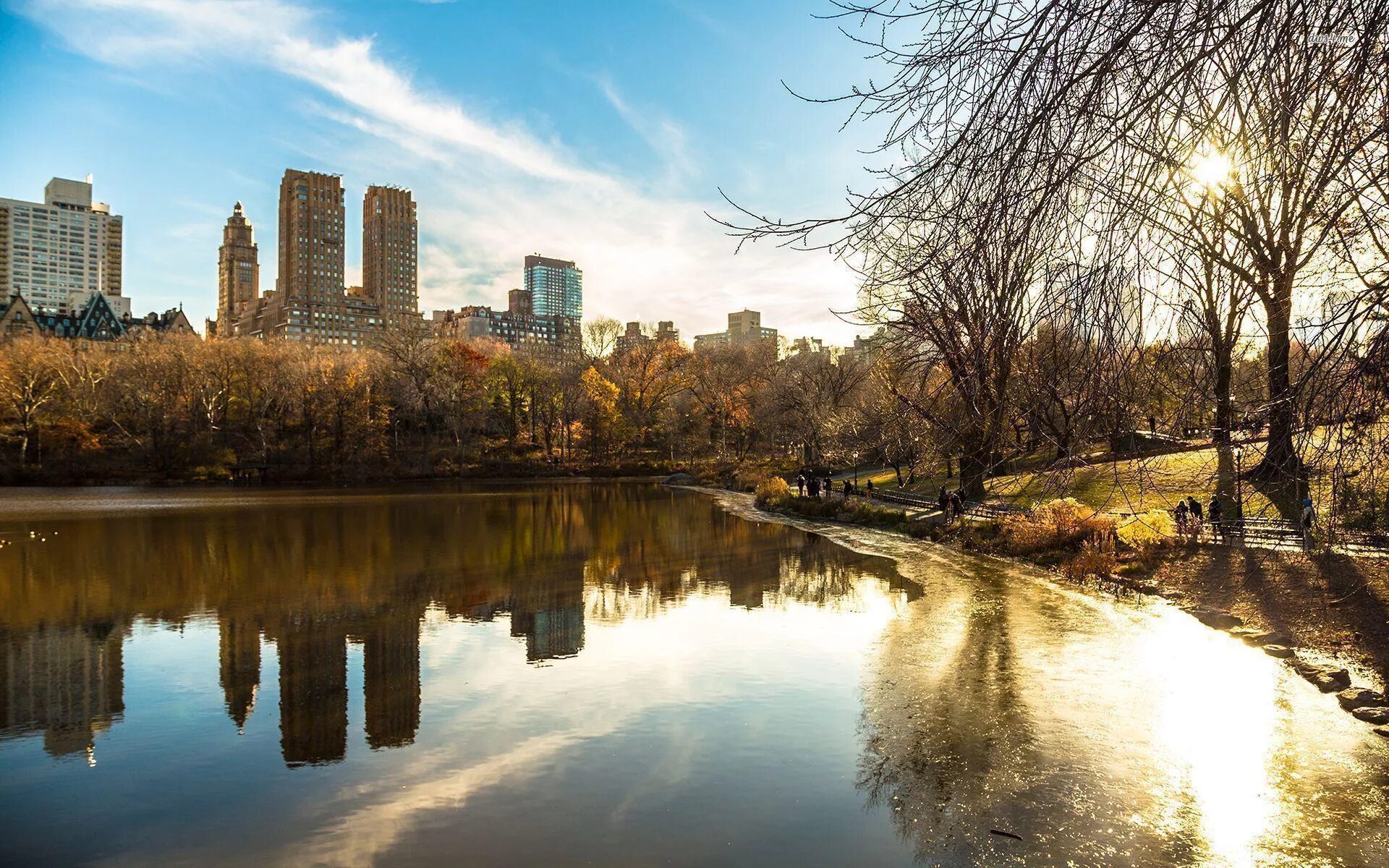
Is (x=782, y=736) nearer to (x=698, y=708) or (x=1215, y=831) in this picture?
(x=698, y=708)

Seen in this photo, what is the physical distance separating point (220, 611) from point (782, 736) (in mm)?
11779

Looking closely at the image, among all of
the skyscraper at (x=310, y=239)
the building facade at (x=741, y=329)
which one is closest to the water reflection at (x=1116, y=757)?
the building facade at (x=741, y=329)

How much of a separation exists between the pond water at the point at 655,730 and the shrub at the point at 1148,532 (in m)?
3.61

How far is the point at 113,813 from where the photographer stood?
7293 millimetres

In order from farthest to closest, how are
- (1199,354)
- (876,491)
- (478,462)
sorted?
(478,462) < (876,491) < (1199,354)

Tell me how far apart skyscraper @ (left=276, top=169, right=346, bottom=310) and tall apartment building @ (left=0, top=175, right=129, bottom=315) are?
164ft

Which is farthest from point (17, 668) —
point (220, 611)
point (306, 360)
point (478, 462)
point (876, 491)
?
point (306, 360)

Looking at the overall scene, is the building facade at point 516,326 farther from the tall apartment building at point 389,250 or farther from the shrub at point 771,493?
the shrub at point 771,493

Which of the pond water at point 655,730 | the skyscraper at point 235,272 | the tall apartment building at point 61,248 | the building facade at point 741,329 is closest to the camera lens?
the pond water at point 655,730

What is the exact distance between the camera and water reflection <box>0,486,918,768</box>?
10.5m

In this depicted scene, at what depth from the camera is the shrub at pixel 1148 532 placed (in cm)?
1917

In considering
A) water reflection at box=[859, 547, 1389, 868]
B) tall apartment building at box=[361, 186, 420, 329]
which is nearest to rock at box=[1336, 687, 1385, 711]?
water reflection at box=[859, 547, 1389, 868]

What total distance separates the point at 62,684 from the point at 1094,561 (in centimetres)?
1924

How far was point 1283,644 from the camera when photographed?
12.0 m
